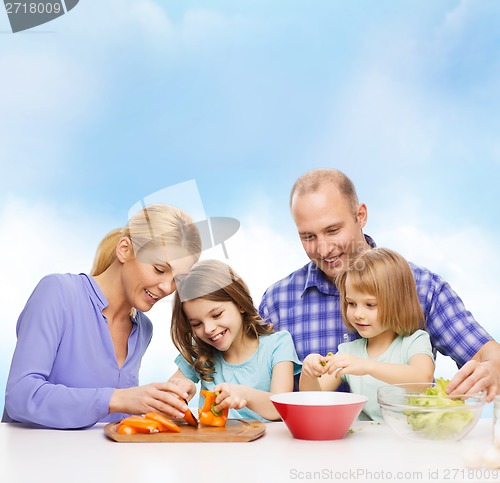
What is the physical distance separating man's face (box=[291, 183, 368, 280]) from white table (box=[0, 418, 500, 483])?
778 millimetres

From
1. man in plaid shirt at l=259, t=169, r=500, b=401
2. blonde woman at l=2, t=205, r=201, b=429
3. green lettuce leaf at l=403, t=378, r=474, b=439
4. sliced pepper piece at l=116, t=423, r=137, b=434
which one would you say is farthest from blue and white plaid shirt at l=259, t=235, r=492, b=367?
sliced pepper piece at l=116, t=423, r=137, b=434

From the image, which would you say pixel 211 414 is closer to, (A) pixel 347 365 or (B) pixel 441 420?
(A) pixel 347 365

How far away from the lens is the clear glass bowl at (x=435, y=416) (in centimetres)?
115

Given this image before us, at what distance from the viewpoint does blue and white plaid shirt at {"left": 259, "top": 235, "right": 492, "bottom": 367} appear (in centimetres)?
192

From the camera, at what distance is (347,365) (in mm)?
1366

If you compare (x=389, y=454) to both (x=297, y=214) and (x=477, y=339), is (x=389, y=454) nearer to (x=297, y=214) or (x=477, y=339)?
(x=477, y=339)

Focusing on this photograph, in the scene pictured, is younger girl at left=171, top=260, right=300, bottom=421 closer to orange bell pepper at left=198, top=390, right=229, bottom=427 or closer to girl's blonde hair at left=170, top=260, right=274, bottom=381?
girl's blonde hair at left=170, top=260, right=274, bottom=381

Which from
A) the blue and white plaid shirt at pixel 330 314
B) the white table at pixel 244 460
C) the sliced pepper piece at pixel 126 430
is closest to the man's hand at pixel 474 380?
the white table at pixel 244 460

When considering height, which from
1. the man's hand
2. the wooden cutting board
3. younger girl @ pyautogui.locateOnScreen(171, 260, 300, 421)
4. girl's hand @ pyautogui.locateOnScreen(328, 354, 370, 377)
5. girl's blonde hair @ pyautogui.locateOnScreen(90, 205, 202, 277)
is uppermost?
girl's blonde hair @ pyautogui.locateOnScreen(90, 205, 202, 277)

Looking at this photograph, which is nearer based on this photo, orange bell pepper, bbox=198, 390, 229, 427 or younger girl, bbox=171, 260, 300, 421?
orange bell pepper, bbox=198, 390, 229, 427

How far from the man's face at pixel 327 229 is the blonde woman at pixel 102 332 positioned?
1.40 feet

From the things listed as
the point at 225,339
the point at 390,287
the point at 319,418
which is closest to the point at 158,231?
the point at 225,339

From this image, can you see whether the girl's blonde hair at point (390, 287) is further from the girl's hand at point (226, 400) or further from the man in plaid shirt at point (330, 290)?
the girl's hand at point (226, 400)

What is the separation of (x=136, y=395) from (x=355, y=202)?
1.07m
